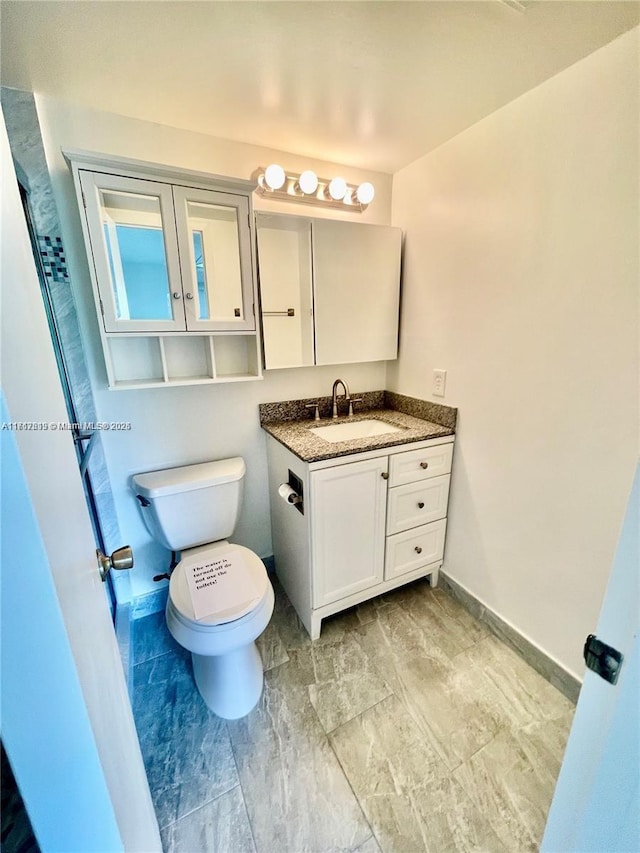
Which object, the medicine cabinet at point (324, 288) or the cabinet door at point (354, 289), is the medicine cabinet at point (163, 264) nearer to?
the medicine cabinet at point (324, 288)

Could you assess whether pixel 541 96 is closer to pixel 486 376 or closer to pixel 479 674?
pixel 486 376

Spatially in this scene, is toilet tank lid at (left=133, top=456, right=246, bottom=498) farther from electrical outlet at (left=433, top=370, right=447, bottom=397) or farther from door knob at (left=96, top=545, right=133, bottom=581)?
electrical outlet at (left=433, top=370, right=447, bottom=397)

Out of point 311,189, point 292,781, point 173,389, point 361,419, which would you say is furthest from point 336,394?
point 292,781

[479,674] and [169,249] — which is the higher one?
[169,249]

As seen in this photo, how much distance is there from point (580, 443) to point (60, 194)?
2.07 meters

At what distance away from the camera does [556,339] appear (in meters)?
1.20

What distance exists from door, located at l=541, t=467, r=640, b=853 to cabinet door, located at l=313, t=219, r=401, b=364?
142 centimetres

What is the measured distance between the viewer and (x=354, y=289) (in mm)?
1738

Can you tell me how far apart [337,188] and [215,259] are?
693 mm

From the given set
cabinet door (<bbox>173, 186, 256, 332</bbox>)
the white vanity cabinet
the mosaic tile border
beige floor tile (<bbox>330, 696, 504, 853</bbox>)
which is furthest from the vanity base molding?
the mosaic tile border

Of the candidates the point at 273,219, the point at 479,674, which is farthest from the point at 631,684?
the point at 273,219

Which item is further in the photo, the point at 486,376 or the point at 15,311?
the point at 486,376

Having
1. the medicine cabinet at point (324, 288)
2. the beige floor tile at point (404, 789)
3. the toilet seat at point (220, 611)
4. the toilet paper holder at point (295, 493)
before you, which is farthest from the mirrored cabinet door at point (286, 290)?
the beige floor tile at point (404, 789)

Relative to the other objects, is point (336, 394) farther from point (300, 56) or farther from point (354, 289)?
point (300, 56)
